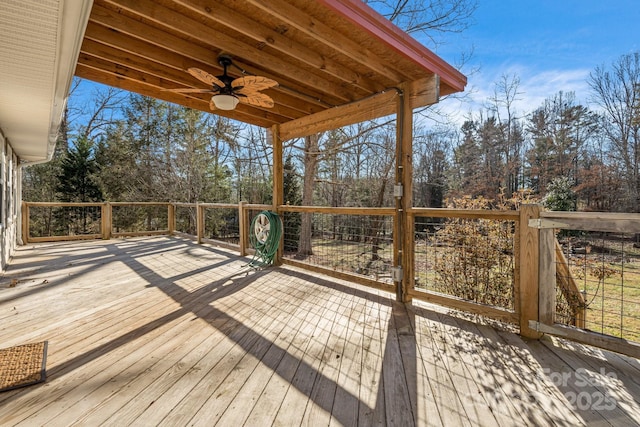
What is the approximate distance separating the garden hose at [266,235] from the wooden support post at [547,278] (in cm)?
319

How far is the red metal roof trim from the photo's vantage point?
1.98 m

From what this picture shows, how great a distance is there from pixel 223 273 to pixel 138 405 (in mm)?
2711

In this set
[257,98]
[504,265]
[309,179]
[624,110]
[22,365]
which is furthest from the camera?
[624,110]

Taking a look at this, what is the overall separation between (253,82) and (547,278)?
2.95m

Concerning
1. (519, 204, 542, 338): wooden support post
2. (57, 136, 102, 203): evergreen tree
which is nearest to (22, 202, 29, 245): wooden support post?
(57, 136, 102, 203): evergreen tree

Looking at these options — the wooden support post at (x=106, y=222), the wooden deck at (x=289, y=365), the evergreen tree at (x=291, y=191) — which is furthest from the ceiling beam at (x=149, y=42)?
the evergreen tree at (x=291, y=191)

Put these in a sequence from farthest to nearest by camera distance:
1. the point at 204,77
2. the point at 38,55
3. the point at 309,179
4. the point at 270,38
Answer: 1. the point at 309,179
2. the point at 204,77
3. the point at 270,38
4. the point at 38,55

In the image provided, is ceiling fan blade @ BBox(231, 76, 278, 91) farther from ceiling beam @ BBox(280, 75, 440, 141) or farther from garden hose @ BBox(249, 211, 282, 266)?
garden hose @ BBox(249, 211, 282, 266)

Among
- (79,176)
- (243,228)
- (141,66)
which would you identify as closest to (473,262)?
(243,228)

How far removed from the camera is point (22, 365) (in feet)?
6.00

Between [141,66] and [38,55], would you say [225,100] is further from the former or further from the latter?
[38,55]

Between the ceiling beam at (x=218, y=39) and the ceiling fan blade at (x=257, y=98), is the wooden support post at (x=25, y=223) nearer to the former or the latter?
the ceiling fan blade at (x=257, y=98)

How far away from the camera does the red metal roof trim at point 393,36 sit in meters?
1.98

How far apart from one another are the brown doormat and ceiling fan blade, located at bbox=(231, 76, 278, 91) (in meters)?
2.59
